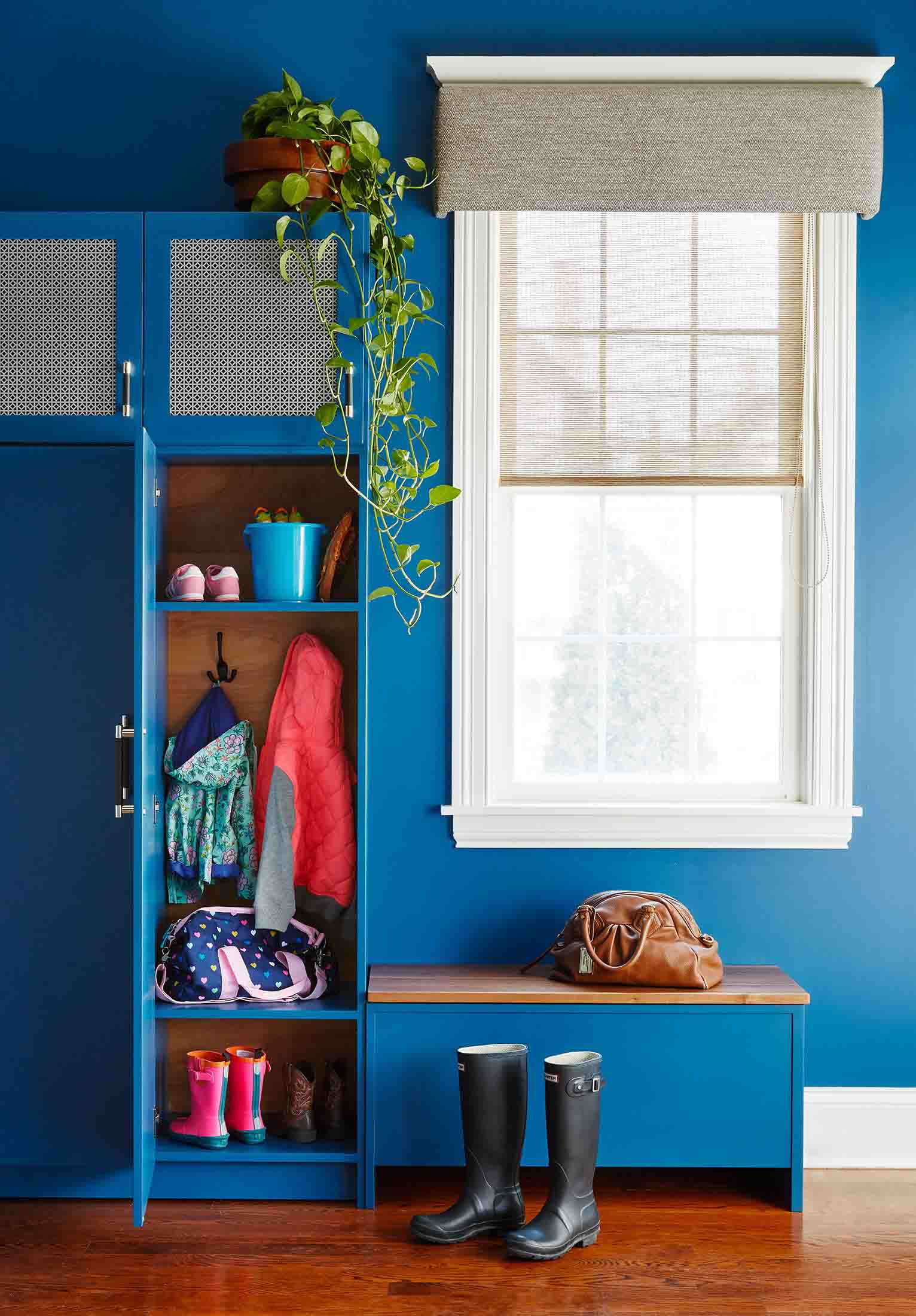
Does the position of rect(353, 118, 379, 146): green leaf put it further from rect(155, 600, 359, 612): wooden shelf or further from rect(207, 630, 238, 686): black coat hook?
rect(207, 630, 238, 686): black coat hook

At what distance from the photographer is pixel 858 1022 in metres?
3.04

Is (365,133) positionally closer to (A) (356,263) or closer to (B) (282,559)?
(A) (356,263)

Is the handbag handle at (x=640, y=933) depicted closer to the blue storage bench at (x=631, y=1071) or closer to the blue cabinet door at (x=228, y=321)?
the blue storage bench at (x=631, y=1071)

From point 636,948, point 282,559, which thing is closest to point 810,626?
point 636,948

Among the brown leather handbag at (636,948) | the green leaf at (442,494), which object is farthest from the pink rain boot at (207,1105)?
the green leaf at (442,494)

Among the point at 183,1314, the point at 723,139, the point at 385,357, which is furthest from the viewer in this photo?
the point at 723,139

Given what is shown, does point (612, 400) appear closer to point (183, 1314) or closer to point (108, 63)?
point (108, 63)

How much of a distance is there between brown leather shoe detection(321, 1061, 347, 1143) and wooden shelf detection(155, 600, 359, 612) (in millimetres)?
1172

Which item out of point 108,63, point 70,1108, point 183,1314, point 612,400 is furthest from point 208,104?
point 183,1314

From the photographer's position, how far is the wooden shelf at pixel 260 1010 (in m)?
2.71

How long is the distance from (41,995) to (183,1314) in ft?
3.16

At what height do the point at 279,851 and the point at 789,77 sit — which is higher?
the point at 789,77

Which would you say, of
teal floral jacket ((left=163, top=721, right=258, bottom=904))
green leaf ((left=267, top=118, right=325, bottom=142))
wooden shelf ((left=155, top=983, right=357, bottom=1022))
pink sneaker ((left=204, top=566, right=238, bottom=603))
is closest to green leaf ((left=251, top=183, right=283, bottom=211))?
green leaf ((left=267, top=118, right=325, bottom=142))

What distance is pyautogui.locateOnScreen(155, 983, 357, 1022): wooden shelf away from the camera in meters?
2.71
